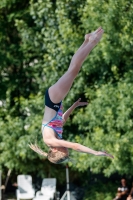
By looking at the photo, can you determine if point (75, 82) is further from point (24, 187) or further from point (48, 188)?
point (24, 187)

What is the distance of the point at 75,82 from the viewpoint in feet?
43.2

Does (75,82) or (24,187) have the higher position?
(75,82)

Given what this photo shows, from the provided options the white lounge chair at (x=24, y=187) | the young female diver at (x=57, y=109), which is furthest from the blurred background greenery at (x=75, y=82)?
the young female diver at (x=57, y=109)

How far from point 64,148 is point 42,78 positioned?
25.0ft

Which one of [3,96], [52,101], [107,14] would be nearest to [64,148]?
[52,101]

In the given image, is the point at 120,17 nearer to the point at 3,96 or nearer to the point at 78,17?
the point at 78,17

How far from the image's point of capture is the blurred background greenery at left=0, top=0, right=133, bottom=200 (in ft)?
39.2

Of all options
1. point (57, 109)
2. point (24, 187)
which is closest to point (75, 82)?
point (24, 187)

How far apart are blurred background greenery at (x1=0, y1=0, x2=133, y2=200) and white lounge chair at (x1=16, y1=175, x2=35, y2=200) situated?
0.28 metres

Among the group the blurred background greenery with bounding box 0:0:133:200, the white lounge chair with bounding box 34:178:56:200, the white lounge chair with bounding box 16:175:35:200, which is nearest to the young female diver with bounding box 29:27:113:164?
the blurred background greenery with bounding box 0:0:133:200

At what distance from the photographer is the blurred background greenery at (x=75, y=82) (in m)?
11.9

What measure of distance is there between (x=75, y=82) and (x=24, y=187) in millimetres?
3037

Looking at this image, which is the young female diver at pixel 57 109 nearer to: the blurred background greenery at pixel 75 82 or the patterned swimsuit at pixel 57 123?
the patterned swimsuit at pixel 57 123

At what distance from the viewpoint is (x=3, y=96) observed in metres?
14.3
